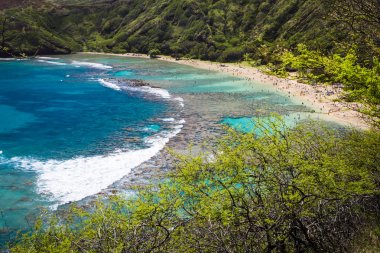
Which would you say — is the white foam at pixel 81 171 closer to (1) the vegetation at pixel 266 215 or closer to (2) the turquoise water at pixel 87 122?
(2) the turquoise water at pixel 87 122

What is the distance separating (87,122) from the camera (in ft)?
190

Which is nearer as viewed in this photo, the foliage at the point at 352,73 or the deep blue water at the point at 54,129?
the foliage at the point at 352,73

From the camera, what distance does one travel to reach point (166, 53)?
179500mm

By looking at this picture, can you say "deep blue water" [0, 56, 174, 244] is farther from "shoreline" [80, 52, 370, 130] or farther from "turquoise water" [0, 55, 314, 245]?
"shoreline" [80, 52, 370, 130]

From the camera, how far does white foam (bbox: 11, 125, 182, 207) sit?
3269cm

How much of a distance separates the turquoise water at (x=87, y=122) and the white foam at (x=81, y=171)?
9 cm

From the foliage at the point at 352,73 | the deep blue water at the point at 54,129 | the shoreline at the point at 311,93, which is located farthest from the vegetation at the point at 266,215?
the deep blue water at the point at 54,129

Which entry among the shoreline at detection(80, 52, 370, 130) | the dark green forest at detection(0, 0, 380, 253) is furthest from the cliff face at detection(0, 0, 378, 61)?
the dark green forest at detection(0, 0, 380, 253)

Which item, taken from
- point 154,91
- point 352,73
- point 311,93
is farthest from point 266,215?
point 154,91

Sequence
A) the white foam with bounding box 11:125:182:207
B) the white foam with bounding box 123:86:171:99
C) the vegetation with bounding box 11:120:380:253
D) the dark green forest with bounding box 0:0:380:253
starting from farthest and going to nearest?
the white foam with bounding box 123:86:171:99 → the white foam with bounding box 11:125:182:207 → the vegetation with bounding box 11:120:380:253 → the dark green forest with bounding box 0:0:380:253

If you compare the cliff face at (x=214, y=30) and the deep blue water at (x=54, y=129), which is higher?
the cliff face at (x=214, y=30)

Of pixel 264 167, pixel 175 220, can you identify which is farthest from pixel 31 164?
pixel 264 167

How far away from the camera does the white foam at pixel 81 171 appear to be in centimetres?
3269

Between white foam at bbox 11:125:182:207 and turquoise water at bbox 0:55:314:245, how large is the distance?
0.09 m
